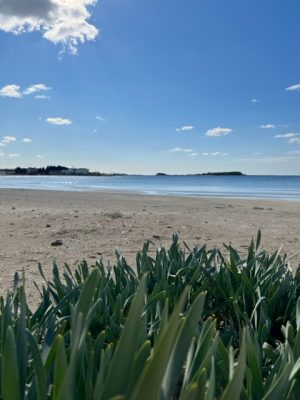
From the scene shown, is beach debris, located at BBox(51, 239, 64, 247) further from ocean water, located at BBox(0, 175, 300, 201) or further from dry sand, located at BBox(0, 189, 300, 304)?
ocean water, located at BBox(0, 175, 300, 201)

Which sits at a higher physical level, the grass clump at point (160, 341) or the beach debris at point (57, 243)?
the grass clump at point (160, 341)

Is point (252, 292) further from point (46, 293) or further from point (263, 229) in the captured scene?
point (263, 229)

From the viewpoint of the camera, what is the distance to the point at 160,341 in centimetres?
54

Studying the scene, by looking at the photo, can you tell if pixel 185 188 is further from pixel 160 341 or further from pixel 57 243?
pixel 160 341

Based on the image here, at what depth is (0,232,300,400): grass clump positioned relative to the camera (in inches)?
25.4

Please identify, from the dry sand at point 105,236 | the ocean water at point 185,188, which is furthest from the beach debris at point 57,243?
the ocean water at point 185,188

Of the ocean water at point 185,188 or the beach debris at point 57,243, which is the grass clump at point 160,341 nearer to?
the beach debris at point 57,243

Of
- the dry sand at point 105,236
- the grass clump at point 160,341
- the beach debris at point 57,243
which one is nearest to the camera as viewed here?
the grass clump at point 160,341

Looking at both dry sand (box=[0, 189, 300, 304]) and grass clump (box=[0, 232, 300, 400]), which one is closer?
grass clump (box=[0, 232, 300, 400])

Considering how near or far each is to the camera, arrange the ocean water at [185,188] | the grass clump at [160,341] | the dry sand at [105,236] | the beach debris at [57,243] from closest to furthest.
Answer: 1. the grass clump at [160,341]
2. the dry sand at [105,236]
3. the beach debris at [57,243]
4. the ocean water at [185,188]

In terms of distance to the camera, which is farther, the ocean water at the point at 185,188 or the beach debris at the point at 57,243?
the ocean water at the point at 185,188

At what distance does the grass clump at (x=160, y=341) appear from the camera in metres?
0.65

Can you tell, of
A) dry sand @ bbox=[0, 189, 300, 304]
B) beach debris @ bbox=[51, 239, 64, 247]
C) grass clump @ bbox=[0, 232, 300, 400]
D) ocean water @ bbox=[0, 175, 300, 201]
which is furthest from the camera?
ocean water @ bbox=[0, 175, 300, 201]

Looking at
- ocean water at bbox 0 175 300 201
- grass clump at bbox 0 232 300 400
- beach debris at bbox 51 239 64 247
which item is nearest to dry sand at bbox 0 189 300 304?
beach debris at bbox 51 239 64 247
